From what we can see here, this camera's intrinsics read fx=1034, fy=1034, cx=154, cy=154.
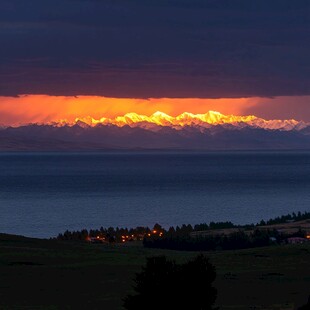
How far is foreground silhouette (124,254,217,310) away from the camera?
23750mm

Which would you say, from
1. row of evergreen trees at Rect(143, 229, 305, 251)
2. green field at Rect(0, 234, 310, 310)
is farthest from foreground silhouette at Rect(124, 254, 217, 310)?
row of evergreen trees at Rect(143, 229, 305, 251)

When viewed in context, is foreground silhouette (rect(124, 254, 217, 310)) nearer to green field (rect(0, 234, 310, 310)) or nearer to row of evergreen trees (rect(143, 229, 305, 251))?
green field (rect(0, 234, 310, 310))

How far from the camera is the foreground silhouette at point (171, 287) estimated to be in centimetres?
2375

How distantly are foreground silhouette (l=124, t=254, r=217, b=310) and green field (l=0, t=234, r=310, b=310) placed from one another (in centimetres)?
1071

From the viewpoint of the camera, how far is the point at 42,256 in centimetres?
4897

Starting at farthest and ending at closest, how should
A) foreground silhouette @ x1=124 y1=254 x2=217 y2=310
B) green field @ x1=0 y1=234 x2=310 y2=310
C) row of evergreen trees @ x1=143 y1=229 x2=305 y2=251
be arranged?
row of evergreen trees @ x1=143 y1=229 x2=305 y2=251 → green field @ x1=0 y1=234 x2=310 y2=310 → foreground silhouette @ x1=124 y1=254 x2=217 y2=310

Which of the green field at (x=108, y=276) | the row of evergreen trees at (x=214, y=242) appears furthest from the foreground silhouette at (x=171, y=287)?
the row of evergreen trees at (x=214, y=242)

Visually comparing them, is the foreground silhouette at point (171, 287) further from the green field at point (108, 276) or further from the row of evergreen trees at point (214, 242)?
the row of evergreen trees at point (214, 242)

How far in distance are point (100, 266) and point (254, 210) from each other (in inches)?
3644

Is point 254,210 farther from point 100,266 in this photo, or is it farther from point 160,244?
point 100,266

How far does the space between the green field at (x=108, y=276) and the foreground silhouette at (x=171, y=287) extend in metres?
10.7

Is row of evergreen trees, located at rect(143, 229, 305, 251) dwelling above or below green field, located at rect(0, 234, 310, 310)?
above

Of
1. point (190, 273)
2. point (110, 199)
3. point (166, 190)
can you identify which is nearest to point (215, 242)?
point (190, 273)

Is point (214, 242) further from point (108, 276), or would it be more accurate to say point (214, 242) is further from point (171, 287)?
point (171, 287)
